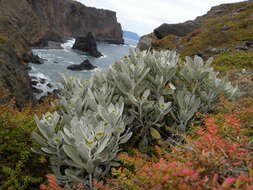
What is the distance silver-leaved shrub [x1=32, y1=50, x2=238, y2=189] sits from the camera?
2902 mm

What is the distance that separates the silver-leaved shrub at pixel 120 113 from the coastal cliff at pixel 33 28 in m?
7.89

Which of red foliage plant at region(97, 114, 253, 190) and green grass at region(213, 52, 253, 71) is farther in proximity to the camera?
green grass at region(213, 52, 253, 71)

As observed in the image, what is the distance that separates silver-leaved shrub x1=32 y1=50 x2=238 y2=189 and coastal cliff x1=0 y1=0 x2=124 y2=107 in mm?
7894

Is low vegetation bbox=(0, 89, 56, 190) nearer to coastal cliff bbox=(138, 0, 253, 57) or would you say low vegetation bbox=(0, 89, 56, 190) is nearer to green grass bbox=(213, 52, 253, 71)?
green grass bbox=(213, 52, 253, 71)

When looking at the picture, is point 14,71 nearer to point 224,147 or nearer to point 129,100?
point 129,100

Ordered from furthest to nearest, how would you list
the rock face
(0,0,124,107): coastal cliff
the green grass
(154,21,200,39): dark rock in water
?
the rock face → (154,21,200,39): dark rock in water → (0,0,124,107): coastal cliff → the green grass

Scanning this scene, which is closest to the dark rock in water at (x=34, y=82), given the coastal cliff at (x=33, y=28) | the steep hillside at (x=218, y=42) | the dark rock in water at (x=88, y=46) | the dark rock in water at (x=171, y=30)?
the coastal cliff at (x=33, y=28)

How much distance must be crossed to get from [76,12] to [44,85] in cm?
13590

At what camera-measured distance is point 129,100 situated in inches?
159

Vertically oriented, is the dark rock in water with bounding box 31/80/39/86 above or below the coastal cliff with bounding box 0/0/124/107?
A: below

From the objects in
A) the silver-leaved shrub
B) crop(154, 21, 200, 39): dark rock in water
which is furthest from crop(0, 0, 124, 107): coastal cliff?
crop(154, 21, 200, 39): dark rock in water

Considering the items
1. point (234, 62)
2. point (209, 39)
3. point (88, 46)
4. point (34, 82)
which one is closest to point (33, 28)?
point (88, 46)

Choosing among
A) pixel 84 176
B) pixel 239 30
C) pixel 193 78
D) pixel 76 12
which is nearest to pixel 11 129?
pixel 84 176

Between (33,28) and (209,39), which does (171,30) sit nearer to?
(209,39)
